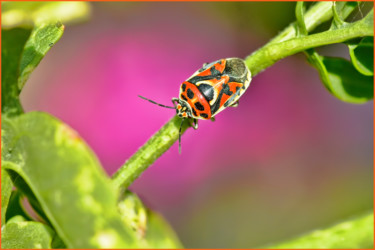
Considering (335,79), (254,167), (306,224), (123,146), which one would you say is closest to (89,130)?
(123,146)

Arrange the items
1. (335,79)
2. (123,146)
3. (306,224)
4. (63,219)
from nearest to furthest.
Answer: (63,219), (335,79), (123,146), (306,224)

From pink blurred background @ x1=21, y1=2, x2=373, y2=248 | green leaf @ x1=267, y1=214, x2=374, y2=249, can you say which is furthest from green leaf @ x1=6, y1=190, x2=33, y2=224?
pink blurred background @ x1=21, y1=2, x2=373, y2=248

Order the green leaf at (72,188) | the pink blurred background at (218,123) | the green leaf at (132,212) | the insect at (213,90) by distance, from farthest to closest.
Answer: the pink blurred background at (218,123) < the insect at (213,90) < the green leaf at (132,212) < the green leaf at (72,188)

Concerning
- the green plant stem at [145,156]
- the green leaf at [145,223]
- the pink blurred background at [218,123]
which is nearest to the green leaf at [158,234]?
the green leaf at [145,223]

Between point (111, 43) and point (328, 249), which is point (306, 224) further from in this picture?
point (328, 249)

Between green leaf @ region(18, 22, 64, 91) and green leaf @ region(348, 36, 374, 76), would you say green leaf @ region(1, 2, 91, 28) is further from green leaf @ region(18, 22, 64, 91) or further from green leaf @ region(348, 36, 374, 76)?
green leaf @ region(348, 36, 374, 76)

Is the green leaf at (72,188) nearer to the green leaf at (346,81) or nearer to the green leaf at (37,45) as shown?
the green leaf at (37,45)

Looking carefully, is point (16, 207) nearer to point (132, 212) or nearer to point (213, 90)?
point (132, 212)
